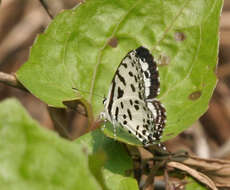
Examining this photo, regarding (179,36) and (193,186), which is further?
(179,36)

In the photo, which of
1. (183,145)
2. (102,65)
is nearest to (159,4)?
(102,65)

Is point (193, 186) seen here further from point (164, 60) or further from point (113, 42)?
point (113, 42)

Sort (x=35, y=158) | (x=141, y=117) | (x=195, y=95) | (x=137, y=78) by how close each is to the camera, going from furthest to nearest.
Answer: (x=141, y=117)
(x=137, y=78)
(x=195, y=95)
(x=35, y=158)

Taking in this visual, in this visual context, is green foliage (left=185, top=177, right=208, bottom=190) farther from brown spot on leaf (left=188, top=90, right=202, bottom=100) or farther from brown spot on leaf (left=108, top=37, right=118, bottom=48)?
brown spot on leaf (left=108, top=37, right=118, bottom=48)

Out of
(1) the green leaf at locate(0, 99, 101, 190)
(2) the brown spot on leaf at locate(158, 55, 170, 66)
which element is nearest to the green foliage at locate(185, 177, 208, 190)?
(2) the brown spot on leaf at locate(158, 55, 170, 66)

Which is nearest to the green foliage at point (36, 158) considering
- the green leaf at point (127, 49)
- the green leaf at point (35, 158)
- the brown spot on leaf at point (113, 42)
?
the green leaf at point (35, 158)

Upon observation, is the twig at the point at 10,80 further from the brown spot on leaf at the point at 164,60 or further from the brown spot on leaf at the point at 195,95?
the brown spot on leaf at the point at 195,95

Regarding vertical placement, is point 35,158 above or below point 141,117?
above

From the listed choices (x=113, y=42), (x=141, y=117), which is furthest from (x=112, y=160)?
(x=113, y=42)
